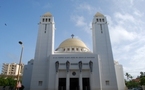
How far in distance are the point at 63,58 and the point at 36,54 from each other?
265 inches

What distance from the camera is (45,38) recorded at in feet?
106

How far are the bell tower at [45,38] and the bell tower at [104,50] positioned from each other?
11080mm

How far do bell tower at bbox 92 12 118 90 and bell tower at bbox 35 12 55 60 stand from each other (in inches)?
436

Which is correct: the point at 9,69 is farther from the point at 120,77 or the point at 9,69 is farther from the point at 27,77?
the point at 120,77

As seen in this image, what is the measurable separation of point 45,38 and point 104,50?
14.8 m

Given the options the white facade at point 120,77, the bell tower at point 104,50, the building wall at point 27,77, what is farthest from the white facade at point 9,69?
the white facade at point 120,77

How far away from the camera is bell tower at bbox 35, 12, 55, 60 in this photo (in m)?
30.7

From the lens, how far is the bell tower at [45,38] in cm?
3075

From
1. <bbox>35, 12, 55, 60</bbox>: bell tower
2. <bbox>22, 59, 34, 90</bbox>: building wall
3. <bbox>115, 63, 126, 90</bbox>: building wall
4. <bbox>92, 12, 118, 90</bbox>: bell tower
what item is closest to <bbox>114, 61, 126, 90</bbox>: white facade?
<bbox>115, 63, 126, 90</bbox>: building wall

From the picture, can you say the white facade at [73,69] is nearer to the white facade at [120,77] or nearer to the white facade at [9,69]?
the white facade at [120,77]

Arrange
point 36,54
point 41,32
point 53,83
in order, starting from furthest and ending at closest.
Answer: point 41,32
point 36,54
point 53,83

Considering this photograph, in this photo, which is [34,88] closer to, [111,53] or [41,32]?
[41,32]

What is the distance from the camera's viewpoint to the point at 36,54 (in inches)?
1203

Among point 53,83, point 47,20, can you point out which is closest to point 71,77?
point 53,83
